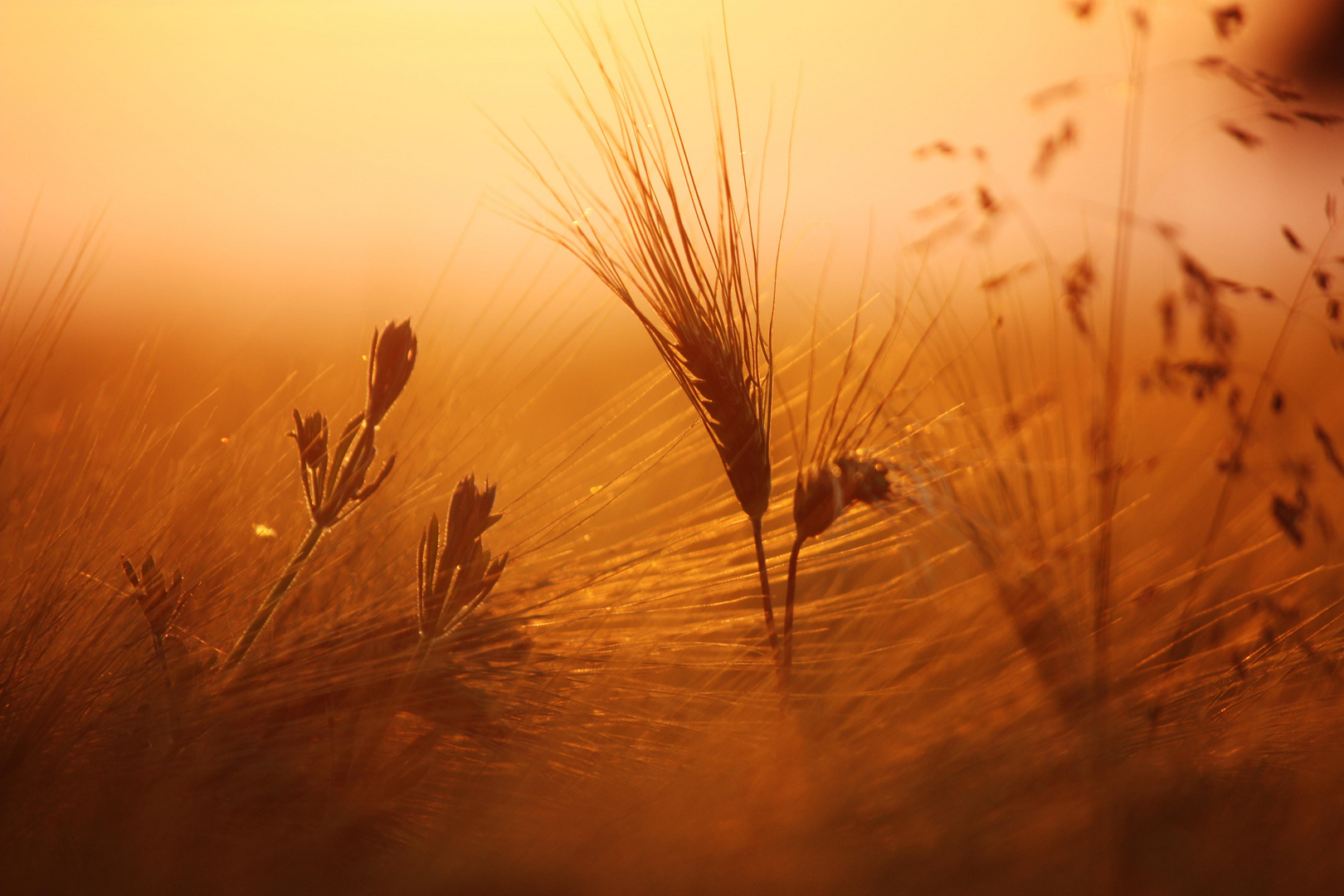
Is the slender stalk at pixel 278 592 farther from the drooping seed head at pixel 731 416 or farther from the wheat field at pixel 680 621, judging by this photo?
the drooping seed head at pixel 731 416

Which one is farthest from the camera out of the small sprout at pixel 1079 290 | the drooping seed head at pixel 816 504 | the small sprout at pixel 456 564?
the small sprout at pixel 1079 290

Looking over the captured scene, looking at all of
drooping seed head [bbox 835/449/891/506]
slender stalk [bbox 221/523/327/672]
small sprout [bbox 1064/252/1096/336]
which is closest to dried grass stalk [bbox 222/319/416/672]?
slender stalk [bbox 221/523/327/672]

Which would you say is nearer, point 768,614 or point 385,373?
point 385,373

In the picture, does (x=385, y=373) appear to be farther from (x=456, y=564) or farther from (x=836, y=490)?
(x=836, y=490)

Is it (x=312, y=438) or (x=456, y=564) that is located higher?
(x=312, y=438)

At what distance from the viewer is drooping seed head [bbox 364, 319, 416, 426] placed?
25.8 inches

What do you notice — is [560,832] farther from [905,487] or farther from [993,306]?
[993,306]

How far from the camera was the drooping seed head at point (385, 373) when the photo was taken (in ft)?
2.15

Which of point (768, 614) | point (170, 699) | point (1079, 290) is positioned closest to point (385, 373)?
point (170, 699)

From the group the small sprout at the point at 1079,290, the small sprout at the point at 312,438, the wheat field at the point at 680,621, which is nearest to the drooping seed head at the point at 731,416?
the wheat field at the point at 680,621

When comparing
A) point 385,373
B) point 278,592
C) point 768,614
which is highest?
point 385,373

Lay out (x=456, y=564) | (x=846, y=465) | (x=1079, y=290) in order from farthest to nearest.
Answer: (x=1079, y=290) < (x=846, y=465) < (x=456, y=564)

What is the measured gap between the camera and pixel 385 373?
657 millimetres

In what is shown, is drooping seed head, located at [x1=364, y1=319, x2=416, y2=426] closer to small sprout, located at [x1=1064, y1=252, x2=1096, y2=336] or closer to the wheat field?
the wheat field
